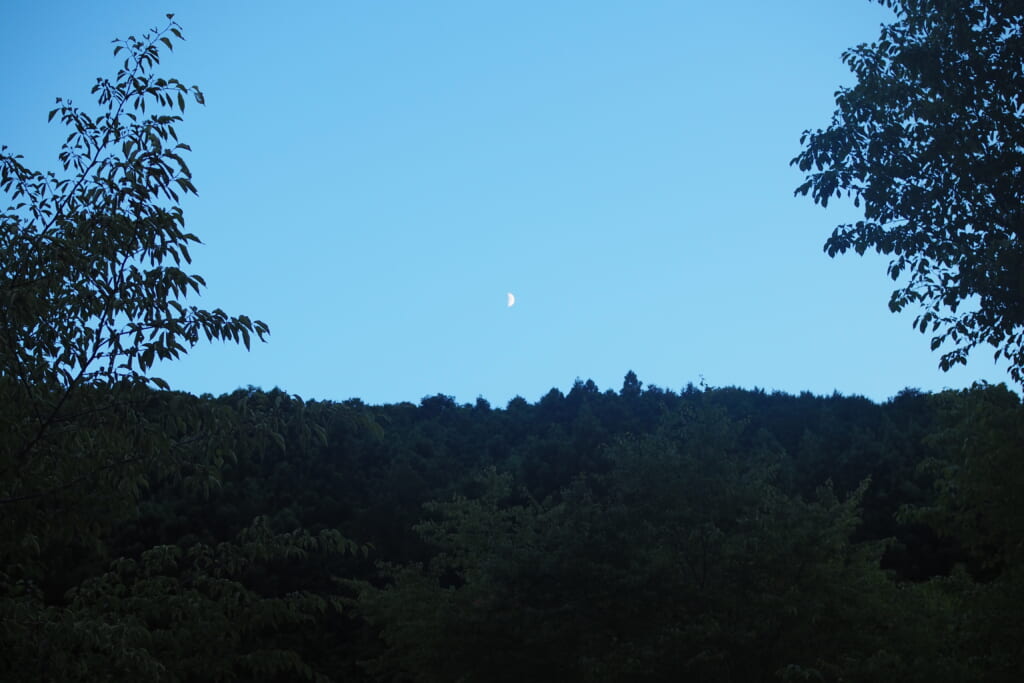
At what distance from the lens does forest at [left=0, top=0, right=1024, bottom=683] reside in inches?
285

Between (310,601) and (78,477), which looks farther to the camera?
(310,601)

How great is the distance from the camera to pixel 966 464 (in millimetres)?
18969

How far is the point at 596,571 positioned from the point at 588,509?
4.88 feet

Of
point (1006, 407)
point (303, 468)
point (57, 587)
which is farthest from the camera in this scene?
point (303, 468)

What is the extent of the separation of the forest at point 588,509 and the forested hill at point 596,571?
0.05 metres

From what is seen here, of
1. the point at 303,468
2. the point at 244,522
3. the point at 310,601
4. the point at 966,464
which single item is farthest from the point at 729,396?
the point at 310,601

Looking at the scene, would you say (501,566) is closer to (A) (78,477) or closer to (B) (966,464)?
(B) (966,464)

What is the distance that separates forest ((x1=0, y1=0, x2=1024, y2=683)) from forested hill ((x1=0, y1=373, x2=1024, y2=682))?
0.05 m

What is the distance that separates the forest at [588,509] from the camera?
7246 mm

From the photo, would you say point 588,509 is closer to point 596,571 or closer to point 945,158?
point 596,571

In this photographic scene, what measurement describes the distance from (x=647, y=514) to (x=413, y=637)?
8584 mm

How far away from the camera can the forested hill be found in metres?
7.50

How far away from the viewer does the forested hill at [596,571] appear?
24.6ft

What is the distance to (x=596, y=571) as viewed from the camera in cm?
2111
